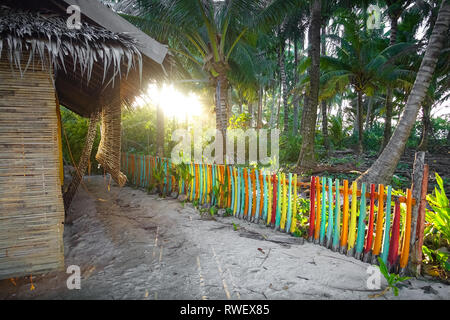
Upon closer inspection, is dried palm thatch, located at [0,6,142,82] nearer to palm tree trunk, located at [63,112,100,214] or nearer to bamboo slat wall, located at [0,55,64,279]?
bamboo slat wall, located at [0,55,64,279]

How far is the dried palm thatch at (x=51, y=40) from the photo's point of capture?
2602 mm

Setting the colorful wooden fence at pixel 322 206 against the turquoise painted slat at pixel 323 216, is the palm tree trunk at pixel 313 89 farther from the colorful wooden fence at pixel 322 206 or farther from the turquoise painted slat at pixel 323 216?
the turquoise painted slat at pixel 323 216

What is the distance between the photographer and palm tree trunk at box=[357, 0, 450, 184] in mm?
5410

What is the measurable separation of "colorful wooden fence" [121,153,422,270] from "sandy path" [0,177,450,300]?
0.22 meters

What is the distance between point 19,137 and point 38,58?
931 mm

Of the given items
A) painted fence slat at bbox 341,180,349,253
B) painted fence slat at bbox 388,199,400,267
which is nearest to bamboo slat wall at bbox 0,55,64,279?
painted fence slat at bbox 341,180,349,253

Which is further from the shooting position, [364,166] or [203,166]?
[364,166]

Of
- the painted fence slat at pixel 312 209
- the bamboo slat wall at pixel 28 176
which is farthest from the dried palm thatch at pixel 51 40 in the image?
the painted fence slat at pixel 312 209

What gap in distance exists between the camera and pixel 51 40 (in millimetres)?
2764

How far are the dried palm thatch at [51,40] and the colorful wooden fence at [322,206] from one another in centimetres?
300

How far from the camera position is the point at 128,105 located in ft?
21.1

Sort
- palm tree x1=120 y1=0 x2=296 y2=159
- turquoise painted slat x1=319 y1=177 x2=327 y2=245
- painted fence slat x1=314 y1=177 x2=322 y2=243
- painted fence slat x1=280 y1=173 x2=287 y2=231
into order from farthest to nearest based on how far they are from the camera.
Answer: palm tree x1=120 y1=0 x2=296 y2=159 → painted fence slat x1=280 y1=173 x2=287 y2=231 → painted fence slat x1=314 y1=177 x2=322 y2=243 → turquoise painted slat x1=319 y1=177 x2=327 y2=245
